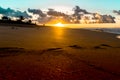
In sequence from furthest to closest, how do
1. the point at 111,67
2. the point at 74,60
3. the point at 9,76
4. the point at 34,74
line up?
the point at 74,60
the point at 111,67
the point at 34,74
the point at 9,76

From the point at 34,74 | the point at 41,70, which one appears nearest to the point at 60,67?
the point at 41,70

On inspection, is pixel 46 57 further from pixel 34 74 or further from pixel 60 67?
pixel 34 74

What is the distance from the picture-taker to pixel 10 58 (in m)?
16.0

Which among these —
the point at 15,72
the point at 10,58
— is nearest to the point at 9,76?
the point at 15,72

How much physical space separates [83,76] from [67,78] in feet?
3.40

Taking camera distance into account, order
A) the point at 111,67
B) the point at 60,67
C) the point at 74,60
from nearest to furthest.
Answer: the point at 60,67 → the point at 111,67 → the point at 74,60

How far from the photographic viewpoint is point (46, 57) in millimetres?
17406

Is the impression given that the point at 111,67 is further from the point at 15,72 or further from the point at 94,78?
the point at 15,72

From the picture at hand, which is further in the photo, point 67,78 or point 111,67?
point 111,67

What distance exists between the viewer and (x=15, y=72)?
12.5 meters

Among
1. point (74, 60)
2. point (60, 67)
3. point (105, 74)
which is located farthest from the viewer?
point (74, 60)

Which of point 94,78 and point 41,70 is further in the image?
point 41,70

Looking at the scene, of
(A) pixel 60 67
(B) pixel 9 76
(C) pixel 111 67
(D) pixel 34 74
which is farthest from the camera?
(C) pixel 111 67

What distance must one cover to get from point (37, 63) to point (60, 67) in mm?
1471
